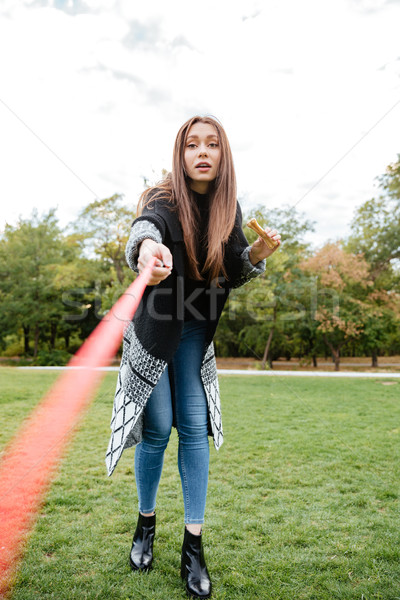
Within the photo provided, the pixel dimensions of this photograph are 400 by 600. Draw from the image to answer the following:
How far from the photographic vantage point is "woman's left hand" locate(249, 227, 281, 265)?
1761mm

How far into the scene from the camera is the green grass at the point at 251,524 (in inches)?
66.9

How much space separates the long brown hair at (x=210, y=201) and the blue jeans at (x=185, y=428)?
292 mm

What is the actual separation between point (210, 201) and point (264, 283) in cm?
1261

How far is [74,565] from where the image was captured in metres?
1.84

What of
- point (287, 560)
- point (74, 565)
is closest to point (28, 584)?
point (74, 565)

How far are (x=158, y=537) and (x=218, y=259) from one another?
1.43 meters

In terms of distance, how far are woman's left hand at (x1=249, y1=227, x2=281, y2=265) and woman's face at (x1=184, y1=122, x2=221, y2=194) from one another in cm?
35

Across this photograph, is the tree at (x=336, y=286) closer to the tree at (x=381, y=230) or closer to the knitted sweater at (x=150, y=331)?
the tree at (x=381, y=230)

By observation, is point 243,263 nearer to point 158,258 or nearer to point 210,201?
point 210,201

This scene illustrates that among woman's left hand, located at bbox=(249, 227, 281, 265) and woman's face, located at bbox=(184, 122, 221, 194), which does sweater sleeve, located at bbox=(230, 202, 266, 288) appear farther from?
woman's face, located at bbox=(184, 122, 221, 194)

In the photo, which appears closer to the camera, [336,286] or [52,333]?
[336,286]

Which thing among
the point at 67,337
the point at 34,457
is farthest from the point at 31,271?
the point at 34,457

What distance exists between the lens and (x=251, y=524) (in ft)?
7.43

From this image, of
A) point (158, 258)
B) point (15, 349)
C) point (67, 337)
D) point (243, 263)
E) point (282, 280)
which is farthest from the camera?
point (15, 349)
